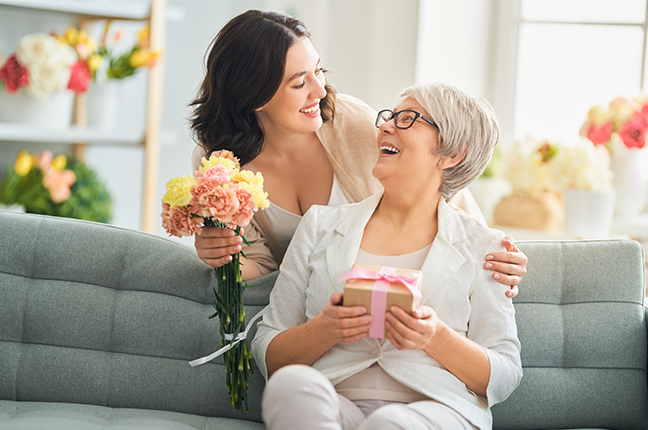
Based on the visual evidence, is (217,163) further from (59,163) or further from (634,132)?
(634,132)

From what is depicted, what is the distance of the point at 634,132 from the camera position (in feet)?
9.11

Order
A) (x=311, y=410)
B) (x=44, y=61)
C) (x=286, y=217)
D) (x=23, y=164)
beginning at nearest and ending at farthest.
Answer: (x=311, y=410), (x=286, y=217), (x=44, y=61), (x=23, y=164)

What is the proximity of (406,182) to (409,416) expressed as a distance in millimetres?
607

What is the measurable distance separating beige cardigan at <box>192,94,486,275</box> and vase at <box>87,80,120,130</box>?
130 centimetres

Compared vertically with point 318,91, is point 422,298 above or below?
below

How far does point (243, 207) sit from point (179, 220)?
16cm

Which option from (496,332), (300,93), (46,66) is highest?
(46,66)

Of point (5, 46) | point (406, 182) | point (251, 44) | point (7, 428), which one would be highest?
point (5, 46)

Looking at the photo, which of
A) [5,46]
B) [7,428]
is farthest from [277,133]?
[5,46]

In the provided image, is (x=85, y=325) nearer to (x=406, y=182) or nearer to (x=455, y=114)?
(x=406, y=182)

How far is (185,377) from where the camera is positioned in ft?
5.73

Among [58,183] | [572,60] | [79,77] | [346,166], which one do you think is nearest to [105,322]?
[346,166]

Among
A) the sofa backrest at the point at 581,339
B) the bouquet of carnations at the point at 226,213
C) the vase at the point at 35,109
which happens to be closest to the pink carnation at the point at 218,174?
the bouquet of carnations at the point at 226,213

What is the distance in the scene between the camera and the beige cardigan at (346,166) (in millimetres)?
1916
